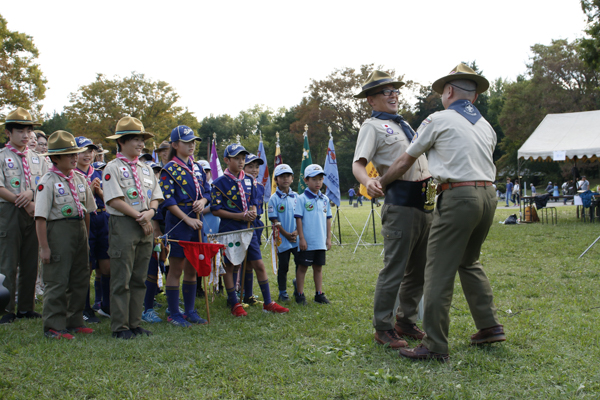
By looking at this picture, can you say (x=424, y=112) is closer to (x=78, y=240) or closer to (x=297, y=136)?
(x=297, y=136)

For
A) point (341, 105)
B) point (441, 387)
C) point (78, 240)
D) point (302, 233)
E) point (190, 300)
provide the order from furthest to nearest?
1. point (341, 105)
2. point (302, 233)
3. point (190, 300)
4. point (78, 240)
5. point (441, 387)

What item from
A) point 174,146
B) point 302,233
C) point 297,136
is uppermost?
point 297,136

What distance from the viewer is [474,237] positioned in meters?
3.66

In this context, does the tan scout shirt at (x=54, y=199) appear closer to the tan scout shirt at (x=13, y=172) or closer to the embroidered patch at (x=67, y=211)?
the embroidered patch at (x=67, y=211)

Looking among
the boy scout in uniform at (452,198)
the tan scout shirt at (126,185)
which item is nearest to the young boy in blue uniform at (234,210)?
the tan scout shirt at (126,185)

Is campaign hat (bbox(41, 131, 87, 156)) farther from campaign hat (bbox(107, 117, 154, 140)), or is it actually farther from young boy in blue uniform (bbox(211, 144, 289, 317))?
young boy in blue uniform (bbox(211, 144, 289, 317))

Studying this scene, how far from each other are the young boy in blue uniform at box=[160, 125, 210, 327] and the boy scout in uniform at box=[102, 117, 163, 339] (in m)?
0.32

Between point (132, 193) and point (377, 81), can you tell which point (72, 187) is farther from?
point (377, 81)

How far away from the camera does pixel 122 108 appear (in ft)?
126

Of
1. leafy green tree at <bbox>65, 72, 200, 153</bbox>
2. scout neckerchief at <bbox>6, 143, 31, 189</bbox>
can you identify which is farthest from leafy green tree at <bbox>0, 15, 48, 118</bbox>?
scout neckerchief at <bbox>6, 143, 31, 189</bbox>

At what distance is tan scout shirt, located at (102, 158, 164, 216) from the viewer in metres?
4.47

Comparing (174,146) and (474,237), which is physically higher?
(174,146)

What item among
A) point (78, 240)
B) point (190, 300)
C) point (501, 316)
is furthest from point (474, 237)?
point (78, 240)

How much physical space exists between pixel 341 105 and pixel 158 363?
155 feet
